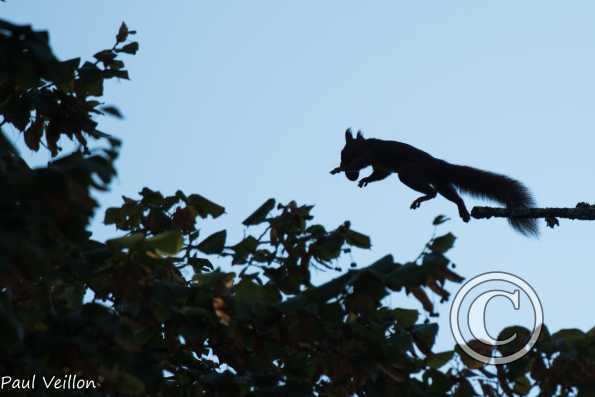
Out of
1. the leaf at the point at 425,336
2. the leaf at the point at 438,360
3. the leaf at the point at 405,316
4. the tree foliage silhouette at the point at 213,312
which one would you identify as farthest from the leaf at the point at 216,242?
the leaf at the point at 438,360

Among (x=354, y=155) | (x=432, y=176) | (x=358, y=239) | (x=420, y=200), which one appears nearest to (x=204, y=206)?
(x=358, y=239)

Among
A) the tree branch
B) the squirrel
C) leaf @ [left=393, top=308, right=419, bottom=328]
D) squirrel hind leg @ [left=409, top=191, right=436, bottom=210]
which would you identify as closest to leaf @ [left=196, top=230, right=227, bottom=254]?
leaf @ [left=393, top=308, right=419, bottom=328]

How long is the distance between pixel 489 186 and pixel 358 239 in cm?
410

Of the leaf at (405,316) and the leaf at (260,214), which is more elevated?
the leaf at (260,214)

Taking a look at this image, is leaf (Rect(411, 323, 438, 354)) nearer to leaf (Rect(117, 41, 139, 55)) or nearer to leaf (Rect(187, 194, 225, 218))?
leaf (Rect(187, 194, 225, 218))

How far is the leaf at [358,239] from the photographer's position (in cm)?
422

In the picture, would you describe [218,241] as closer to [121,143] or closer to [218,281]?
[218,281]

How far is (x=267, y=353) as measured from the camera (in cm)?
432

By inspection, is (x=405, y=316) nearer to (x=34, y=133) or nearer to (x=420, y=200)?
(x=34, y=133)

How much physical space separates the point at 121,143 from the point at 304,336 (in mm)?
1437

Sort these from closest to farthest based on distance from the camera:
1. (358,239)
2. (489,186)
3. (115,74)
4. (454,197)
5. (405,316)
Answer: (358,239), (405,316), (115,74), (489,186), (454,197)

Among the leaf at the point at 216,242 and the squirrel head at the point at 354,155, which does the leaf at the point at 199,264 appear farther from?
the squirrel head at the point at 354,155

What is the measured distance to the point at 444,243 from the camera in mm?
3801

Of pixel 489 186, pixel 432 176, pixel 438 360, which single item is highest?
pixel 432 176
